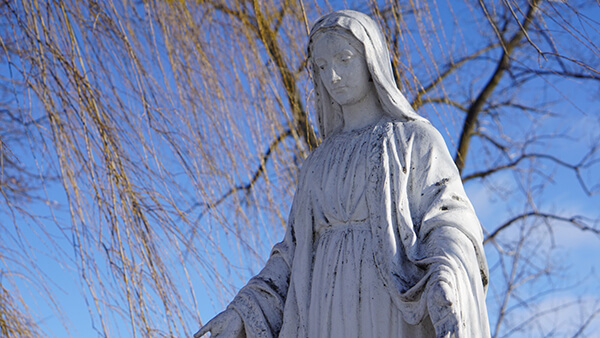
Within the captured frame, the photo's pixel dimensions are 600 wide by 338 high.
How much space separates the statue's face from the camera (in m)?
3.47

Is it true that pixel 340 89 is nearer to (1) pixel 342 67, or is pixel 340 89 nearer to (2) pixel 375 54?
(1) pixel 342 67

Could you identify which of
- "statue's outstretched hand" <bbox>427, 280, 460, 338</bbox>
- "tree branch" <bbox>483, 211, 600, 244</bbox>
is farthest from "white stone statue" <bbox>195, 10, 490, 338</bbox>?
"tree branch" <bbox>483, 211, 600, 244</bbox>

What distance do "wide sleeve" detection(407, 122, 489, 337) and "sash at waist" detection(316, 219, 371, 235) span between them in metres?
0.18

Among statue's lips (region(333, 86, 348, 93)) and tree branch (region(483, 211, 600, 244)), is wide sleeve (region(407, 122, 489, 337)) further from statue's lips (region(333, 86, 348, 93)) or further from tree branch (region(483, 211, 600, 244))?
tree branch (region(483, 211, 600, 244))

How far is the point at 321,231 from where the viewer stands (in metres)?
3.40

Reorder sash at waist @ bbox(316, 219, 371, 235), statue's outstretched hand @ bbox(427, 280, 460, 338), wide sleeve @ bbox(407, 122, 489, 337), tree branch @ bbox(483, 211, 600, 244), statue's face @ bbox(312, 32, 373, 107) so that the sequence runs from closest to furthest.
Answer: statue's outstretched hand @ bbox(427, 280, 460, 338) → wide sleeve @ bbox(407, 122, 489, 337) → sash at waist @ bbox(316, 219, 371, 235) → statue's face @ bbox(312, 32, 373, 107) → tree branch @ bbox(483, 211, 600, 244)

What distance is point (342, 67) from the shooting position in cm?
348

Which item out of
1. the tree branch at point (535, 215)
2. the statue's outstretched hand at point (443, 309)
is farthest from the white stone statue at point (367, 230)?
the tree branch at point (535, 215)

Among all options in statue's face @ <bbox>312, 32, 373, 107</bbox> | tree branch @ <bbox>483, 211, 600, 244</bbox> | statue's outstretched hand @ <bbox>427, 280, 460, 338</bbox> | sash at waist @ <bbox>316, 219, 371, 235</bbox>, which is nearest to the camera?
statue's outstretched hand @ <bbox>427, 280, 460, 338</bbox>

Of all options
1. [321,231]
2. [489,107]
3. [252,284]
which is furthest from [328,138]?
[489,107]

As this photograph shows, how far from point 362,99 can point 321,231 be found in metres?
0.58

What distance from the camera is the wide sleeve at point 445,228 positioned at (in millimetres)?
2904

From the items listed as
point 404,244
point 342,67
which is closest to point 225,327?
point 404,244

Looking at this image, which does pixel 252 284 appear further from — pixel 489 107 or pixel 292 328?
pixel 489 107
